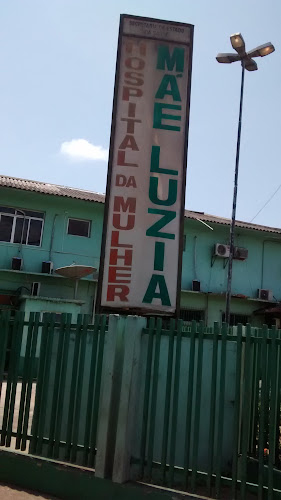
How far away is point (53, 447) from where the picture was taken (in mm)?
4883

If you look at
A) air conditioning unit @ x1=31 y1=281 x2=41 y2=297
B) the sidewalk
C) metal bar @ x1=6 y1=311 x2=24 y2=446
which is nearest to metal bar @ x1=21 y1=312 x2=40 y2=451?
metal bar @ x1=6 y1=311 x2=24 y2=446

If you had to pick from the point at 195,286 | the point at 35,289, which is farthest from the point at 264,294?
the point at 35,289

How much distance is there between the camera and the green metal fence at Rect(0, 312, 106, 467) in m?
4.78

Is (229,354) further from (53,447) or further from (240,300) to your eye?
(240,300)

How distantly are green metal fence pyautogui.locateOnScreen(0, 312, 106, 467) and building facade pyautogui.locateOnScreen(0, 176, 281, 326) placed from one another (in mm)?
11427

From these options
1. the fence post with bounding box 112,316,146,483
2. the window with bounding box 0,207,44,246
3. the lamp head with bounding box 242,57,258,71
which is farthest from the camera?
the window with bounding box 0,207,44,246

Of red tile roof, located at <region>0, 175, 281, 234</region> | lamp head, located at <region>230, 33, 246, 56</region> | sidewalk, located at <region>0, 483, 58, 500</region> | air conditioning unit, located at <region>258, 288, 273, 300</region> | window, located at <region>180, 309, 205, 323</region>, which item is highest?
lamp head, located at <region>230, 33, 246, 56</region>

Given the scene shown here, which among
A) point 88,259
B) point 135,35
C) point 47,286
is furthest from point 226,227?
point 135,35

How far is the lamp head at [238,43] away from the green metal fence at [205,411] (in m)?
11.3

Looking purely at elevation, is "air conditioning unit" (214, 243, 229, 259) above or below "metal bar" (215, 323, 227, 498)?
above

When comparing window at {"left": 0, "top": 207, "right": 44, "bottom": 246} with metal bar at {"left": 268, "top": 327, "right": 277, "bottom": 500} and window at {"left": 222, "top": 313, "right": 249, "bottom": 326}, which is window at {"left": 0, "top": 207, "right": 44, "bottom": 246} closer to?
window at {"left": 222, "top": 313, "right": 249, "bottom": 326}

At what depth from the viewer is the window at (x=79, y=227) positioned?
19.7 m

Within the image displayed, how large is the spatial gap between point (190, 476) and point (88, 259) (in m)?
15.6

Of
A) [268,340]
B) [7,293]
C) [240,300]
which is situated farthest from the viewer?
[240,300]
